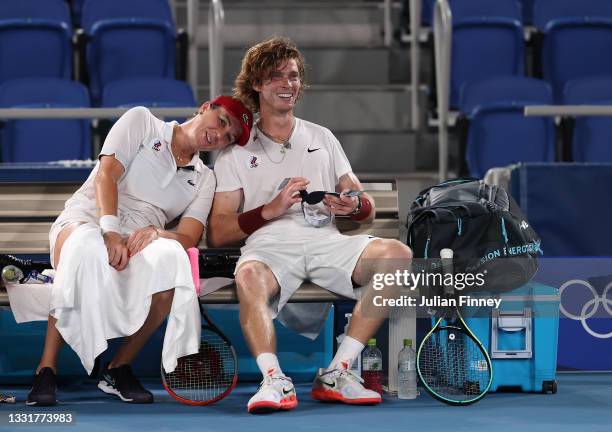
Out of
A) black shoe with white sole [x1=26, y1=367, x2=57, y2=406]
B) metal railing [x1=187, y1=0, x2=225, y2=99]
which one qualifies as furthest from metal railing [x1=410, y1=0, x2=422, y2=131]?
black shoe with white sole [x1=26, y1=367, x2=57, y2=406]

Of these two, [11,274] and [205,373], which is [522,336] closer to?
[205,373]

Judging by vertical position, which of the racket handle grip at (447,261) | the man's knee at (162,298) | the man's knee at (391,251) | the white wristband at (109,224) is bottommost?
the man's knee at (162,298)

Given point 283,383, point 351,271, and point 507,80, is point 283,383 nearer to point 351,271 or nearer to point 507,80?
point 351,271

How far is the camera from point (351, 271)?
483 cm

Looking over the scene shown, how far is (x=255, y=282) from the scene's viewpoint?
4691 mm

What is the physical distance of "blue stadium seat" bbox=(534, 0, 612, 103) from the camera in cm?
855

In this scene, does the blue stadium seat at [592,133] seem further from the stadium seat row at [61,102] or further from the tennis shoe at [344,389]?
the tennis shoe at [344,389]

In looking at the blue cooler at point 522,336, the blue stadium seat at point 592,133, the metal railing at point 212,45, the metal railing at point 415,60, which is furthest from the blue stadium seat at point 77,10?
the blue cooler at point 522,336

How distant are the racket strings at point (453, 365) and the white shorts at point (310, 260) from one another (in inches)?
15.3

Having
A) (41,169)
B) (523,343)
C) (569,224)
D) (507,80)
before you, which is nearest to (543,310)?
(523,343)

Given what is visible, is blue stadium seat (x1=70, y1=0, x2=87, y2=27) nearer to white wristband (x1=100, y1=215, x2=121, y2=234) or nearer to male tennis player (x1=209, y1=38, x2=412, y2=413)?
male tennis player (x1=209, y1=38, x2=412, y2=413)

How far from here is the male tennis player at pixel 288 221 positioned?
466 cm

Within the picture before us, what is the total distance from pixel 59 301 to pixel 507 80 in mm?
4292

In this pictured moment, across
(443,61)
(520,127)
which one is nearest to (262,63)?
(443,61)
